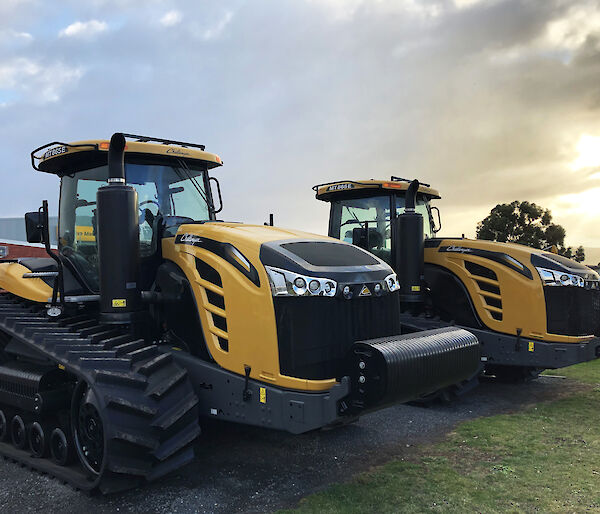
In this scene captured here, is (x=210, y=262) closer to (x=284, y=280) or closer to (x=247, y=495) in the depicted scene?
(x=284, y=280)

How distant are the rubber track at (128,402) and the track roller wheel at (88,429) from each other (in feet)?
0.41

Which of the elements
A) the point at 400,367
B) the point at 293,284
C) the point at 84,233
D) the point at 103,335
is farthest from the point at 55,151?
the point at 400,367

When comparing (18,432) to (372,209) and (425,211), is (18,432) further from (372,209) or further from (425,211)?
(425,211)

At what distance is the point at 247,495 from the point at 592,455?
335 cm

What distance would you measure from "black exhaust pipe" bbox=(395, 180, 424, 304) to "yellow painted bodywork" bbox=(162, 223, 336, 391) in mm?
2587

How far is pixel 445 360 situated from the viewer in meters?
4.58

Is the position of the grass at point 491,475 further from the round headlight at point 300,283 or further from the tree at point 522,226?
the tree at point 522,226

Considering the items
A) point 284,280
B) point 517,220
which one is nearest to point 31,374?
point 284,280


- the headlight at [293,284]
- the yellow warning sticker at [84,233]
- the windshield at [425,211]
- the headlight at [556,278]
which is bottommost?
the headlight at [556,278]

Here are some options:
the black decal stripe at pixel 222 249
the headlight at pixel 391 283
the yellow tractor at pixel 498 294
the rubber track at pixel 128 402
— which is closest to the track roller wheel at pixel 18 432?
the rubber track at pixel 128 402

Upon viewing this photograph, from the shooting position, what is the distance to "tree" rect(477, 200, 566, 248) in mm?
30359

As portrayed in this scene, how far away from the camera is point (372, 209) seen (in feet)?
27.5

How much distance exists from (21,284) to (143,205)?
5.31 ft

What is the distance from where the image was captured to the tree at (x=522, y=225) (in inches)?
1195
